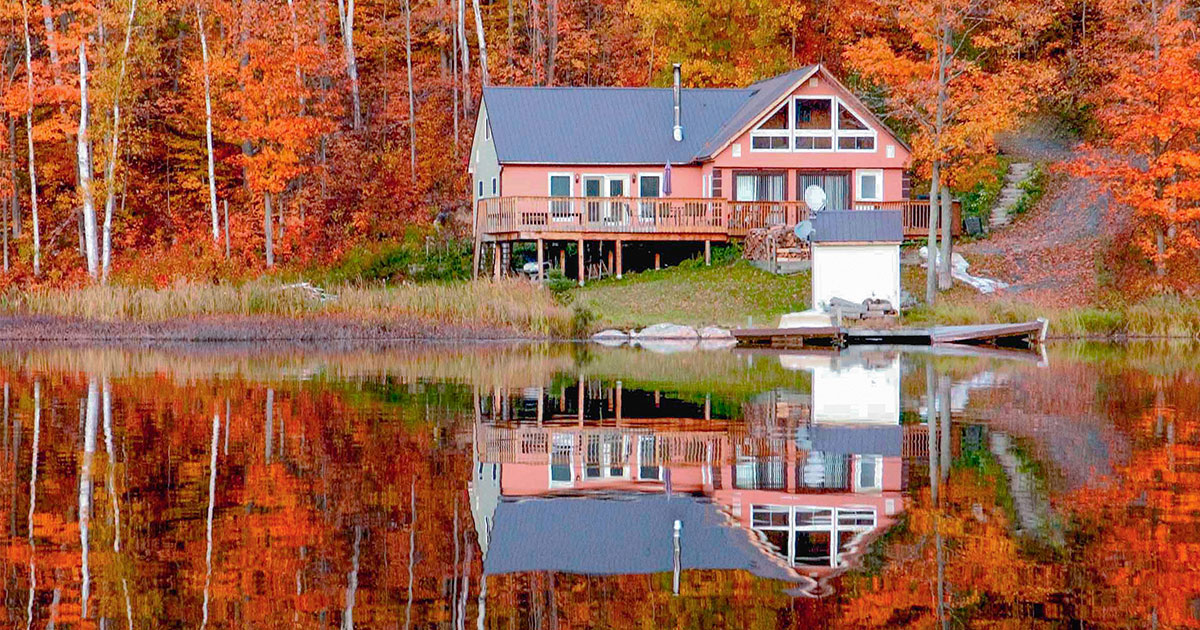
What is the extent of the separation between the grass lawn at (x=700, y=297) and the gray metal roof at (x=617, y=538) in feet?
79.8

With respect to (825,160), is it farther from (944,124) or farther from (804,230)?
(804,230)

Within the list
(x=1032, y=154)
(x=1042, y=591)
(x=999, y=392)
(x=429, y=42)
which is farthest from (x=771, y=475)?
(x=429, y=42)

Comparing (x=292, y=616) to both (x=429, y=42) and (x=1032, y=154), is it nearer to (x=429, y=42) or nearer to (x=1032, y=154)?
(x=1032, y=154)

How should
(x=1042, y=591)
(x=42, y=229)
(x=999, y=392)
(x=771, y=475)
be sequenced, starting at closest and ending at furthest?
(x=1042, y=591)
(x=771, y=475)
(x=999, y=392)
(x=42, y=229)

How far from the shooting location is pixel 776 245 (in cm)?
4141

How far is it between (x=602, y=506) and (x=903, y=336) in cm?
2397

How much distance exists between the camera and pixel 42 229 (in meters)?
53.1

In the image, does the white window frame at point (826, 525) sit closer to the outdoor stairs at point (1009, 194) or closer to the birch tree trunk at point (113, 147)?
the birch tree trunk at point (113, 147)

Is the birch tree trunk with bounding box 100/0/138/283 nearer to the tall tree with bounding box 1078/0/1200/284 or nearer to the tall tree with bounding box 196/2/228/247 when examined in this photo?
the tall tree with bounding box 196/2/228/247

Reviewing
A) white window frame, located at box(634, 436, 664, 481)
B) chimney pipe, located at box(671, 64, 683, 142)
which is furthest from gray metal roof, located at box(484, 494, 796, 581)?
chimney pipe, located at box(671, 64, 683, 142)

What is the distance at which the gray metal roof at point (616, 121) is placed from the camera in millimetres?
45781

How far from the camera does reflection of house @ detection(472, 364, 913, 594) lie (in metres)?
10.6

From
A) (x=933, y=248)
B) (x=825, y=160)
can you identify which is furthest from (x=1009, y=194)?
(x=933, y=248)

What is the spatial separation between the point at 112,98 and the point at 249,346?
14.0 meters
